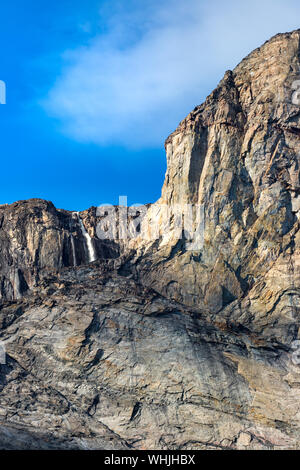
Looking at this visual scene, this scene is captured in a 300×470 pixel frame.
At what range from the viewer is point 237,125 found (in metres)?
91.6

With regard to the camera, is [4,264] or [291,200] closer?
[291,200]

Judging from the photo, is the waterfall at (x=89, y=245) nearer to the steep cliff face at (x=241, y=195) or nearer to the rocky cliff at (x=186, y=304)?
the rocky cliff at (x=186, y=304)

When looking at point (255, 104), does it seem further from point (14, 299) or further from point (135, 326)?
point (14, 299)

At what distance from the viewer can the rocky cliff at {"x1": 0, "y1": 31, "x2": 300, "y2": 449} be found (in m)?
74.7

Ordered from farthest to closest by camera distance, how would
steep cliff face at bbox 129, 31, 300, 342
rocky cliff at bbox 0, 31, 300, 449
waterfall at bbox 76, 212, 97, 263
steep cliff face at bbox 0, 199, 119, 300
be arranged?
waterfall at bbox 76, 212, 97, 263 < steep cliff face at bbox 0, 199, 119, 300 < steep cliff face at bbox 129, 31, 300, 342 < rocky cliff at bbox 0, 31, 300, 449

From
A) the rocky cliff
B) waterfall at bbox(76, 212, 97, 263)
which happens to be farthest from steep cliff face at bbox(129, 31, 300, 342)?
waterfall at bbox(76, 212, 97, 263)

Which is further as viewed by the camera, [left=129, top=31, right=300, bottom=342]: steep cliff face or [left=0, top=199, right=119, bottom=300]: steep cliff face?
[left=0, top=199, right=119, bottom=300]: steep cliff face

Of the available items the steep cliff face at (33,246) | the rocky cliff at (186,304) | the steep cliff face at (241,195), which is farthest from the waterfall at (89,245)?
the steep cliff face at (241,195)

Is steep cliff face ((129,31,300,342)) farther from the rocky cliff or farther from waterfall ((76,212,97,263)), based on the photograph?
waterfall ((76,212,97,263))

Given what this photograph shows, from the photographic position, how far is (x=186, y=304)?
8469cm

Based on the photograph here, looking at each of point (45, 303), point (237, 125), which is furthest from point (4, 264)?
point (237, 125)
